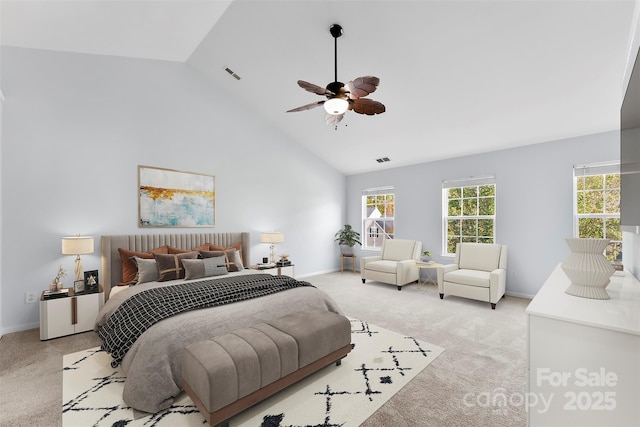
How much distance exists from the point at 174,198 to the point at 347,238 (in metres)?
4.05

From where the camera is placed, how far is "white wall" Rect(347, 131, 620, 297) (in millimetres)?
4348

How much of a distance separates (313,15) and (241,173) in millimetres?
2954

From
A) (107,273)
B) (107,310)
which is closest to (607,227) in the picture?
(107,310)

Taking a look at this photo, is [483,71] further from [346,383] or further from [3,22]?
[3,22]

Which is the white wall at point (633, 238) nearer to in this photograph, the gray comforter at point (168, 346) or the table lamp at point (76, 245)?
the gray comforter at point (168, 346)

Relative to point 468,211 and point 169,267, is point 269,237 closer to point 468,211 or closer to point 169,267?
point 169,267

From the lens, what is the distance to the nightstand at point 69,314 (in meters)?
3.07

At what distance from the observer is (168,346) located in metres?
2.04

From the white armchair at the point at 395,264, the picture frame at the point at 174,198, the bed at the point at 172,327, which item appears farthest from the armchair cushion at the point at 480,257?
the picture frame at the point at 174,198

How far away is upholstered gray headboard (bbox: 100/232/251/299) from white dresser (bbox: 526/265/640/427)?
439cm

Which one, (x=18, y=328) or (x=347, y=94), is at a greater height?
(x=347, y=94)

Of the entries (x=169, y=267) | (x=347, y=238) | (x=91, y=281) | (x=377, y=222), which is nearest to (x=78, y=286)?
(x=91, y=281)

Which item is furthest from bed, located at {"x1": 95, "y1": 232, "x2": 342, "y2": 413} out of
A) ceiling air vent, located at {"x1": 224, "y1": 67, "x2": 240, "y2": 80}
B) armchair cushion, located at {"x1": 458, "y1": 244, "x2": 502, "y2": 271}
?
ceiling air vent, located at {"x1": 224, "y1": 67, "x2": 240, "y2": 80}

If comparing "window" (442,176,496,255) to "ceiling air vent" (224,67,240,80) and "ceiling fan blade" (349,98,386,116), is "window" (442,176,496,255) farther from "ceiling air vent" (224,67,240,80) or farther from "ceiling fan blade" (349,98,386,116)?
"ceiling air vent" (224,67,240,80)
